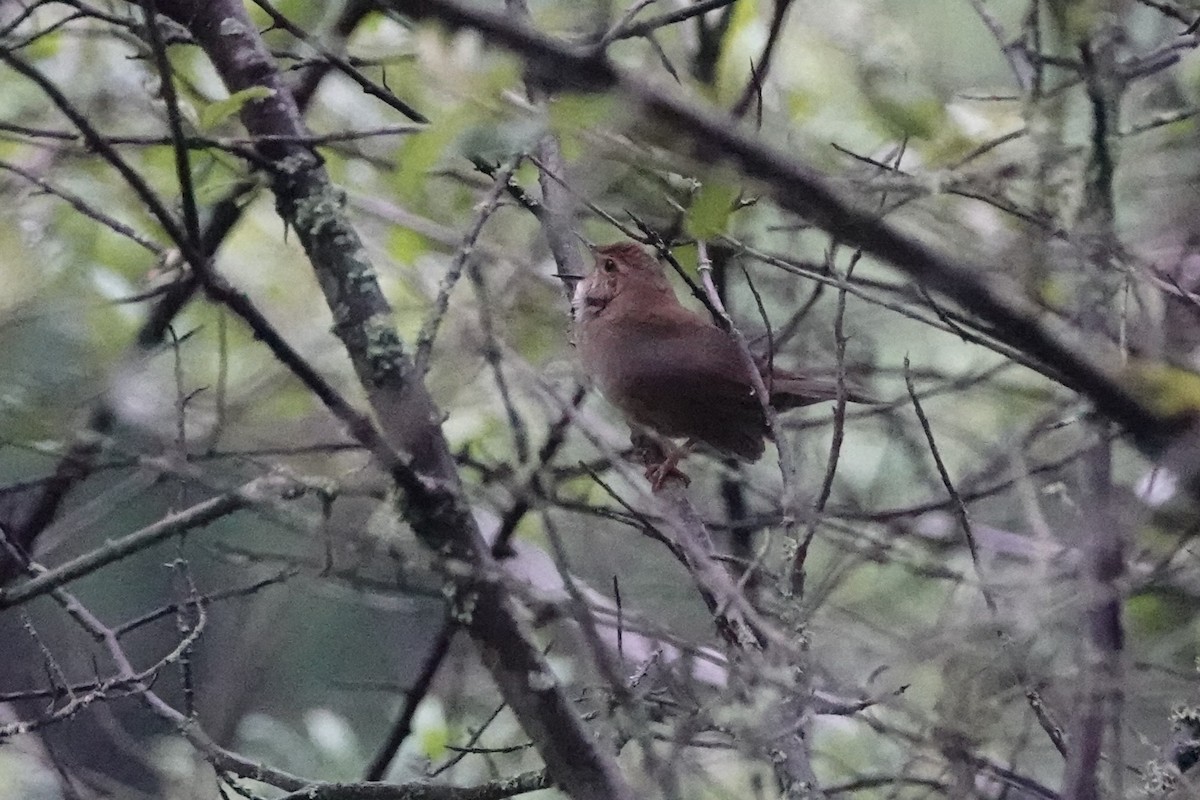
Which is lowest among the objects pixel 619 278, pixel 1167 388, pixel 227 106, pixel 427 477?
pixel 1167 388

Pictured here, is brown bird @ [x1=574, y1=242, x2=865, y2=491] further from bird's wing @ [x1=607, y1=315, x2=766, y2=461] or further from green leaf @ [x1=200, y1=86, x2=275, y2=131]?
green leaf @ [x1=200, y1=86, x2=275, y2=131]

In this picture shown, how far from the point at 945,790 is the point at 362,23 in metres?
1.96

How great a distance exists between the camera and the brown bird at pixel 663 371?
3227 millimetres

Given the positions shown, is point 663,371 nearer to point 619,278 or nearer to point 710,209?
point 619,278

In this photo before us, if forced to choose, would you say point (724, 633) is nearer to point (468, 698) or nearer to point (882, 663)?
point (882, 663)

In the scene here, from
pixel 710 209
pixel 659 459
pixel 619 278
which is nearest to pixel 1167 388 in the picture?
pixel 710 209

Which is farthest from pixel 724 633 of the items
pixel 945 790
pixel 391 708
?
pixel 391 708

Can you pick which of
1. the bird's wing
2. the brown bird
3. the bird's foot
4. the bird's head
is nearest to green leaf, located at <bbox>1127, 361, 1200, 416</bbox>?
the bird's foot

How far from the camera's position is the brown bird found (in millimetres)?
3227

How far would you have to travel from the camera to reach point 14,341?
1829 mm

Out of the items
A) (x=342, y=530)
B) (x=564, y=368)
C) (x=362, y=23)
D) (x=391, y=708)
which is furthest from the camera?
(x=391, y=708)

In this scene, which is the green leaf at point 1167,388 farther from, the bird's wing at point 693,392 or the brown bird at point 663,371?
the bird's wing at point 693,392

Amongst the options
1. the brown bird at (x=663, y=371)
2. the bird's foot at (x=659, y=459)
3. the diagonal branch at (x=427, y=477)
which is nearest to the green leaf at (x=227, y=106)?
the diagonal branch at (x=427, y=477)

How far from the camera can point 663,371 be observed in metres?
3.24
